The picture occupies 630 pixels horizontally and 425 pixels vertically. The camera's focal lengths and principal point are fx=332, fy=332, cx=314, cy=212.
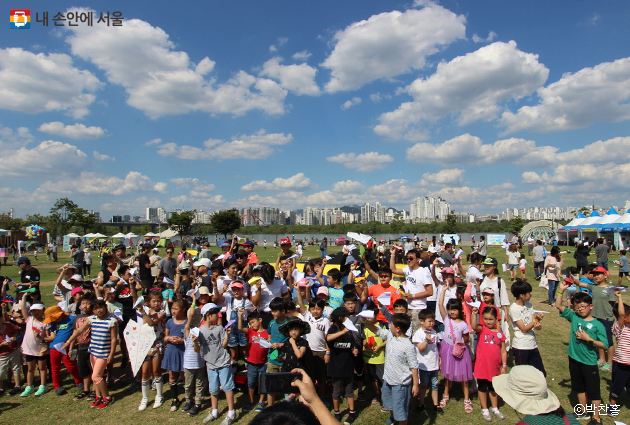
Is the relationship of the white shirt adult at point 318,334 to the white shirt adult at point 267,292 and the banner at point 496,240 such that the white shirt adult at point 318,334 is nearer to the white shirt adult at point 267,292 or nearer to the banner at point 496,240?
the white shirt adult at point 267,292

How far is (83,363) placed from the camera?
4953mm

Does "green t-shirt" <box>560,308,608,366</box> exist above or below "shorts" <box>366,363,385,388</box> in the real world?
above

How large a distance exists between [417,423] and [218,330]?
2.79 meters

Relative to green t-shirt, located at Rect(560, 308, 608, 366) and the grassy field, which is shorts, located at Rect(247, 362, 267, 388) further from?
green t-shirt, located at Rect(560, 308, 608, 366)

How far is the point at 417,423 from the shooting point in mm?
4137

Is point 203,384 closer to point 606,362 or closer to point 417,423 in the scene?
point 417,423

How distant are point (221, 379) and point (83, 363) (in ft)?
7.60

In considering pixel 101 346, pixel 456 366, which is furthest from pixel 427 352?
pixel 101 346

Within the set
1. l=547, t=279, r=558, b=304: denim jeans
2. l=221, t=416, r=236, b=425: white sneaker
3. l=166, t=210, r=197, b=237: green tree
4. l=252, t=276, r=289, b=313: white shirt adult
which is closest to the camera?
l=221, t=416, r=236, b=425: white sneaker

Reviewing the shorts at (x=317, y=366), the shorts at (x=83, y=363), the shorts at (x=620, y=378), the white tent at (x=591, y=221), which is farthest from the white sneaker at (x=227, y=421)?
the white tent at (x=591, y=221)

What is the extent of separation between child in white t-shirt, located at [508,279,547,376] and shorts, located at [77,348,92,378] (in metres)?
6.04

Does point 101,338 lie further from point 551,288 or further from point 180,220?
point 180,220

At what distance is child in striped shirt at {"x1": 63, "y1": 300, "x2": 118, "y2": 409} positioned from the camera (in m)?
4.70

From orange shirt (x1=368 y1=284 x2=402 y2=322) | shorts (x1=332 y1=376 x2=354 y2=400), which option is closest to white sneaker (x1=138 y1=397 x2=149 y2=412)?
shorts (x1=332 y1=376 x2=354 y2=400)
